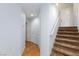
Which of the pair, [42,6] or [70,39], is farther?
[70,39]

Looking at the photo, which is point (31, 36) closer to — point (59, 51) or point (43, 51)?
point (43, 51)

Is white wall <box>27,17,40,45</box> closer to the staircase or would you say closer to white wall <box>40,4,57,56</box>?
white wall <box>40,4,57,56</box>

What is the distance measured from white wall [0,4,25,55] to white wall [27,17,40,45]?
0.09 metres

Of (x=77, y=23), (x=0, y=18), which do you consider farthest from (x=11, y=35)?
(x=77, y=23)

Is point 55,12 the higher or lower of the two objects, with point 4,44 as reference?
higher

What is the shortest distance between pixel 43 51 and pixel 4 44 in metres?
0.54

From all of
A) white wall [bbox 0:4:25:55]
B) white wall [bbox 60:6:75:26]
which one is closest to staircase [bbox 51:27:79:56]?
white wall [bbox 60:6:75:26]

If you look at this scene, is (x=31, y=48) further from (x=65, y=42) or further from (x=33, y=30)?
(x=65, y=42)

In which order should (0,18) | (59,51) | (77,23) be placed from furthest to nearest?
(77,23), (59,51), (0,18)

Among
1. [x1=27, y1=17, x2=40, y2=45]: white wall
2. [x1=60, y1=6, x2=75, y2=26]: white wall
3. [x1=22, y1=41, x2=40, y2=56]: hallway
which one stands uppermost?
[x1=60, y1=6, x2=75, y2=26]: white wall

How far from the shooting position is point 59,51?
1493 millimetres

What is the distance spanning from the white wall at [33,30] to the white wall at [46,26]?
62 mm

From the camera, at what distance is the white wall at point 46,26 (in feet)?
4.67

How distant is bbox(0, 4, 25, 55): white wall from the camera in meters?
1.40
